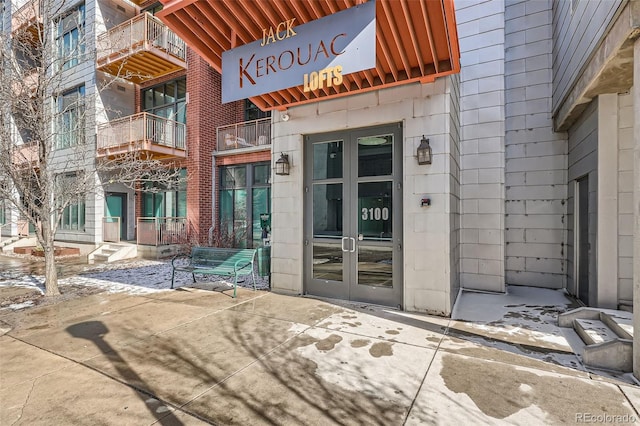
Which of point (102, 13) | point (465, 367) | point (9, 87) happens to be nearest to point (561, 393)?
point (465, 367)

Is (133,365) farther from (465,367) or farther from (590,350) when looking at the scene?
(590,350)

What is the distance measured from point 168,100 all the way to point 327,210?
439 inches

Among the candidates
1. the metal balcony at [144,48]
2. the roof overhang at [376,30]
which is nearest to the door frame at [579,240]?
the roof overhang at [376,30]

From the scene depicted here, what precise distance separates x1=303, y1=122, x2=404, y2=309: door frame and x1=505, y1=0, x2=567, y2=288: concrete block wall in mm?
3449

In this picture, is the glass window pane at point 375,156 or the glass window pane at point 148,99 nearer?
the glass window pane at point 375,156

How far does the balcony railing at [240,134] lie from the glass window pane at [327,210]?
24.0 feet

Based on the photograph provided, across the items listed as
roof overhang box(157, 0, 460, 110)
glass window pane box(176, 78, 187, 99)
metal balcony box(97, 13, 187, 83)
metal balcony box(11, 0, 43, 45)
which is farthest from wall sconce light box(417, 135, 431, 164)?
glass window pane box(176, 78, 187, 99)

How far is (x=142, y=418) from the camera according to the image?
2404mm

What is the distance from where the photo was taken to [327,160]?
5.77 m

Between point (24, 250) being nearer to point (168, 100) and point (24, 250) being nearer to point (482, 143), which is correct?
point (168, 100)

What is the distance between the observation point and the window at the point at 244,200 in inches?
467

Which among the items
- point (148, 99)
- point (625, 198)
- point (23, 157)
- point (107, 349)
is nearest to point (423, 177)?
point (625, 198)

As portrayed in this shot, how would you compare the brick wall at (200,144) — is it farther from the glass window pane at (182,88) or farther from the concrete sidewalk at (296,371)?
the concrete sidewalk at (296,371)

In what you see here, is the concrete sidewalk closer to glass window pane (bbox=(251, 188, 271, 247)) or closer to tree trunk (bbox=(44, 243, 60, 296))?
tree trunk (bbox=(44, 243, 60, 296))
